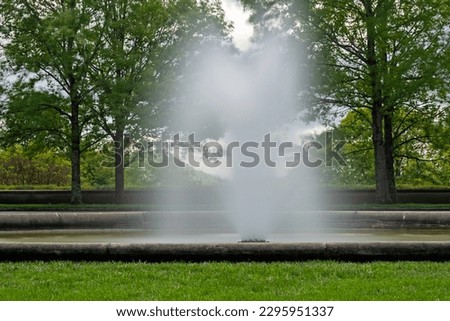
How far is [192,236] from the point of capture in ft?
45.2

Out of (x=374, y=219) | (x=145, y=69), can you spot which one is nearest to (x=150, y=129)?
(x=145, y=69)

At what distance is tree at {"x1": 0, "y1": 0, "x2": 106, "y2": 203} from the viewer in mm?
26547

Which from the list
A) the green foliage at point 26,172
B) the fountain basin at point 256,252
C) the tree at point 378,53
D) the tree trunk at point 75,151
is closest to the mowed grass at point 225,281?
the fountain basin at point 256,252

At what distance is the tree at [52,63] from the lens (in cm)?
2655

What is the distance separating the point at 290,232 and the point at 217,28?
17.0 meters

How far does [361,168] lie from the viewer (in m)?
40.2

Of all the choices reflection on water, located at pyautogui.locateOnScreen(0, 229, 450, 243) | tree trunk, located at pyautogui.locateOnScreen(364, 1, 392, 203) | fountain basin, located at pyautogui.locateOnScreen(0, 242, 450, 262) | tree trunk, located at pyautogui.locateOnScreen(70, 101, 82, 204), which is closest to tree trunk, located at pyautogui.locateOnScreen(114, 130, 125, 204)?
tree trunk, located at pyautogui.locateOnScreen(70, 101, 82, 204)

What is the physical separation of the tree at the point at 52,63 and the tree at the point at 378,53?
717 cm

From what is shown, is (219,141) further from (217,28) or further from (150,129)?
(217,28)

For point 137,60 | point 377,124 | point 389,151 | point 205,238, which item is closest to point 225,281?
point 205,238

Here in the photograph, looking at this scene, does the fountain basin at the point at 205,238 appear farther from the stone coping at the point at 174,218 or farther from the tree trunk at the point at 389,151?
the tree trunk at the point at 389,151

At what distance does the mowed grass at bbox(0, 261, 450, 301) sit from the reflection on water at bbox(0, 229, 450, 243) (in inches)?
152

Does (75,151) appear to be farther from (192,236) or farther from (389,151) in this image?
(192,236)

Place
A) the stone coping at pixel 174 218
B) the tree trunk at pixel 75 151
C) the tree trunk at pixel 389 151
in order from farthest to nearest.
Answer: the tree trunk at pixel 389 151 < the tree trunk at pixel 75 151 < the stone coping at pixel 174 218
